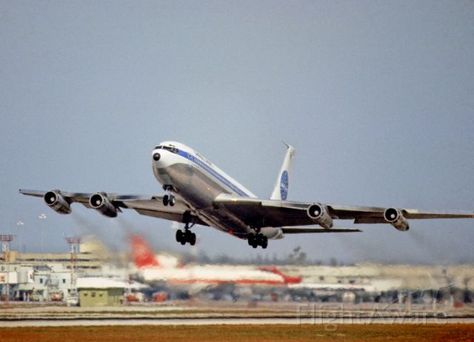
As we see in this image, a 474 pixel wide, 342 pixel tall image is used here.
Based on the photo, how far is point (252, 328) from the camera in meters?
63.0

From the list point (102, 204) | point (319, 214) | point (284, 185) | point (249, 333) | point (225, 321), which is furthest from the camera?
point (284, 185)

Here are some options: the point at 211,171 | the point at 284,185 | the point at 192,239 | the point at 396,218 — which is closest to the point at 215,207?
the point at 211,171

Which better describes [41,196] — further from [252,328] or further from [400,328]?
[400,328]

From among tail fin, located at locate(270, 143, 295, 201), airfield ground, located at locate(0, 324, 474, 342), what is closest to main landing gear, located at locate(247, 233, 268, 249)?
airfield ground, located at locate(0, 324, 474, 342)

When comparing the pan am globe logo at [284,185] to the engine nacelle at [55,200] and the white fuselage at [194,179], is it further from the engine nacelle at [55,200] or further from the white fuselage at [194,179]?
the engine nacelle at [55,200]

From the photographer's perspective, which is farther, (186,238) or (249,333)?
(186,238)

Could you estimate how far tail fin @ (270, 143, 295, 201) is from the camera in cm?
8319

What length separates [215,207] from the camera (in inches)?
2596

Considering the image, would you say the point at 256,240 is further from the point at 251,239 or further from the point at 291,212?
the point at 291,212

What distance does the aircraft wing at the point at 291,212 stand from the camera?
66838 mm

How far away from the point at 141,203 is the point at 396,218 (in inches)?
622

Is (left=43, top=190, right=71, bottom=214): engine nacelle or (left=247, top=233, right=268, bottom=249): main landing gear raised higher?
(left=43, top=190, right=71, bottom=214): engine nacelle

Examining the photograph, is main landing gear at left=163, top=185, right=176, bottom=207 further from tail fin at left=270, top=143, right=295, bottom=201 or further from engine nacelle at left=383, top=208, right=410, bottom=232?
tail fin at left=270, top=143, right=295, bottom=201

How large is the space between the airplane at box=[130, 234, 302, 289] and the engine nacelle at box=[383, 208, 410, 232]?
647 cm
